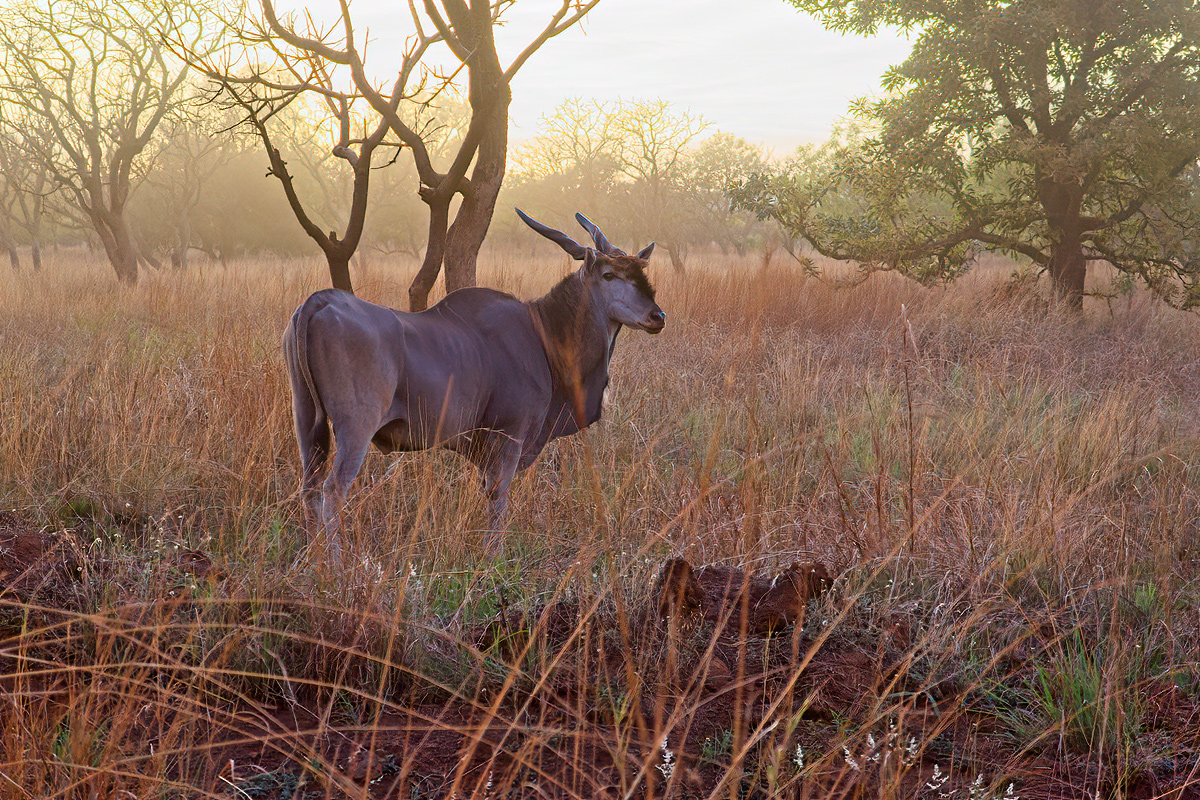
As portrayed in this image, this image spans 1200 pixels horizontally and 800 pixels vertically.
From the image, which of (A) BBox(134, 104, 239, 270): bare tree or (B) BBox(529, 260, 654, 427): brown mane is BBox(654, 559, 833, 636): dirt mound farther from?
(A) BBox(134, 104, 239, 270): bare tree

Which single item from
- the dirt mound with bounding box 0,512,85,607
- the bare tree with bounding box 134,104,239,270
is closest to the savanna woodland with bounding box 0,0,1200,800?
the dirt mound with bounding box 0,512,85,607

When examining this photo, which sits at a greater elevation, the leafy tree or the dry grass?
the leafy tree

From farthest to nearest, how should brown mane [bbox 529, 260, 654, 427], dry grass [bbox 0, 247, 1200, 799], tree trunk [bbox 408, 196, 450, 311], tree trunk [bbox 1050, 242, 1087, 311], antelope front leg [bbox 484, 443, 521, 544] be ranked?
tree trunk [bbox 1050, 242, 1087, 311]
tree trunk [bbox 408, 196, 450, 311]
brown mane [bbox 529, 260, 654, 427]
antelope front leg [bbox 484, 443, 521, 544]
dry grass [bbox 0, 247, 1200, 799]

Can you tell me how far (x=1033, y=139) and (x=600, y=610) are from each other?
30.9ft

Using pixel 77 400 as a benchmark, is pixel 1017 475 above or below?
below

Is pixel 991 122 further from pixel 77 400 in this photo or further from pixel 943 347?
pixel 77 400

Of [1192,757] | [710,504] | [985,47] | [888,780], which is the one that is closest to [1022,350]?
[985,47]

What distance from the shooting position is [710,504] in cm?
420

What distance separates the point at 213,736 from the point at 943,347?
313 inches

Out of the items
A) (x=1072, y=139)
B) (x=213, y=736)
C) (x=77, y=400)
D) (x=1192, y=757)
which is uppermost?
(x=1072, y=139)

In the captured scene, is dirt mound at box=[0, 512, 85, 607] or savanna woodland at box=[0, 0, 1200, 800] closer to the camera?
savanna woodland at box=[0, 0, 1200, 800]

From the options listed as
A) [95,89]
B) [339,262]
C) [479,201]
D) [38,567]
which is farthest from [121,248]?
[38,567]

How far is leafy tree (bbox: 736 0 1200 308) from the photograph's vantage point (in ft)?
32.9

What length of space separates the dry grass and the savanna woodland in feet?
0.07
